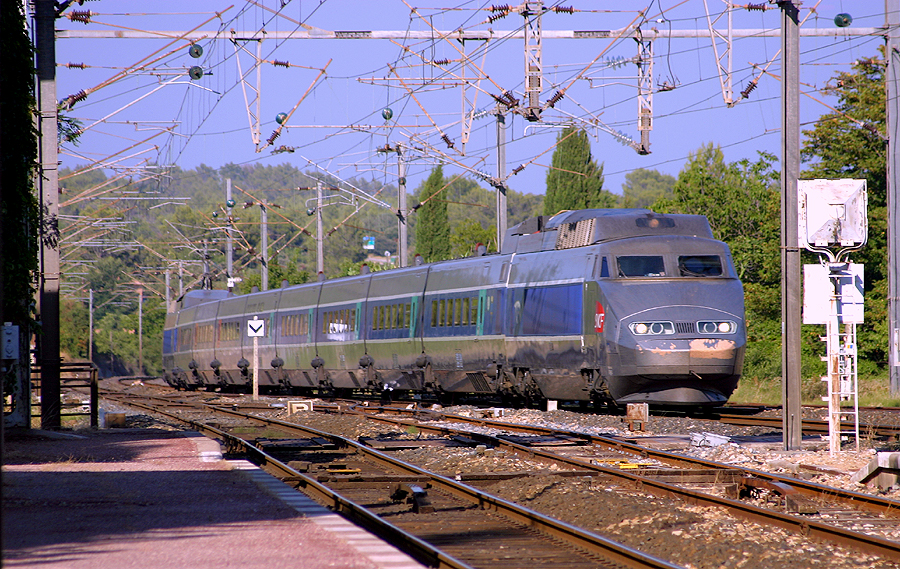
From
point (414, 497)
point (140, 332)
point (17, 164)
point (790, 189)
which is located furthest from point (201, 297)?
point (414, 497)

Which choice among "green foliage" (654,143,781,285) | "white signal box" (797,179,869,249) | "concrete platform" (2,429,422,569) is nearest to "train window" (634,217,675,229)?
"white signal box" (797,179,869,249)

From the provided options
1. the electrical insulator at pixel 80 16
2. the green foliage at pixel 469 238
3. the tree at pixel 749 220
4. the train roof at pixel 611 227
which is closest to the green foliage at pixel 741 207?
the tree at pixel 749 220

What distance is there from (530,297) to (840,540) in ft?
44.1

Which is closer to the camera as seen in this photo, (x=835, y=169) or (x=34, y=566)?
(x=34, y=566)

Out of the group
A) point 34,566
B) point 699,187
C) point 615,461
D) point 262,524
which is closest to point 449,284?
point 615,461

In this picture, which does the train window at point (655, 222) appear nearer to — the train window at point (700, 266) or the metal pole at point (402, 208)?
the train window at point (700, 266)

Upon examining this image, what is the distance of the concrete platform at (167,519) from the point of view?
6.96 meters

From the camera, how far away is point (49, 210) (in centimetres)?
2072

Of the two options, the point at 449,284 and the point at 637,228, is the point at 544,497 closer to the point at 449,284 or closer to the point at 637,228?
the point at 637,228

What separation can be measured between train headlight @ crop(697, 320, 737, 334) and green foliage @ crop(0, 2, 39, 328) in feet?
39.1

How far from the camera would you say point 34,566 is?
6609 mm

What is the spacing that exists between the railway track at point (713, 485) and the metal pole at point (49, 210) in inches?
235

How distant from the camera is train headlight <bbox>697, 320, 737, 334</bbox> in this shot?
18.0m

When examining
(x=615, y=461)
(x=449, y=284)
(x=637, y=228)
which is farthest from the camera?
(x=449, y=284)
